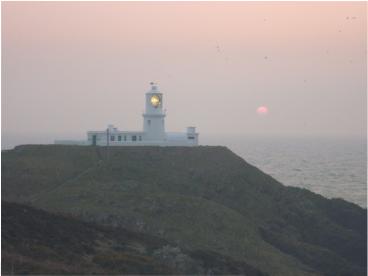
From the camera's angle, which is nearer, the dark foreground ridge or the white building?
the dark foreground ridge

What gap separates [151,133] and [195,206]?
71.5 feet

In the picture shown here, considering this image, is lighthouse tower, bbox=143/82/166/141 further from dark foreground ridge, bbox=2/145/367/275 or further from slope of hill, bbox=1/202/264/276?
slope of hill, bbox=1/202/264/276

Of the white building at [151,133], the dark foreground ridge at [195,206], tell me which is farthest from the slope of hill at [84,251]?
the white building at [151,133]

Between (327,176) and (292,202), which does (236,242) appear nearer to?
(292,202)

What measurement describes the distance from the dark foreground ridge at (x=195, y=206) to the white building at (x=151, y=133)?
3.81 meters

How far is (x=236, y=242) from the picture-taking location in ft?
150

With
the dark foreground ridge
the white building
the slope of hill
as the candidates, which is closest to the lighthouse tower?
the white building

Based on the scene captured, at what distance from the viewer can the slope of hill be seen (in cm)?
2923

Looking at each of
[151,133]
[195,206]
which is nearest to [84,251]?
[195,206]

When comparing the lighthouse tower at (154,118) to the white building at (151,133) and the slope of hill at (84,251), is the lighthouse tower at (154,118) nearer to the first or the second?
the white building at (151,133)

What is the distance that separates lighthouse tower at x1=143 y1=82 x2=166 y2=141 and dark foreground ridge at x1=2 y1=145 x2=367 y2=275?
5360 millimetres

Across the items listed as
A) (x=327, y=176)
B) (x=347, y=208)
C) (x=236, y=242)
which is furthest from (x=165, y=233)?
(x=327, y=176)

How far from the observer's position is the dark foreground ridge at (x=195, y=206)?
4319cm

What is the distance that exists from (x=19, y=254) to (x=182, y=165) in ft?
112
